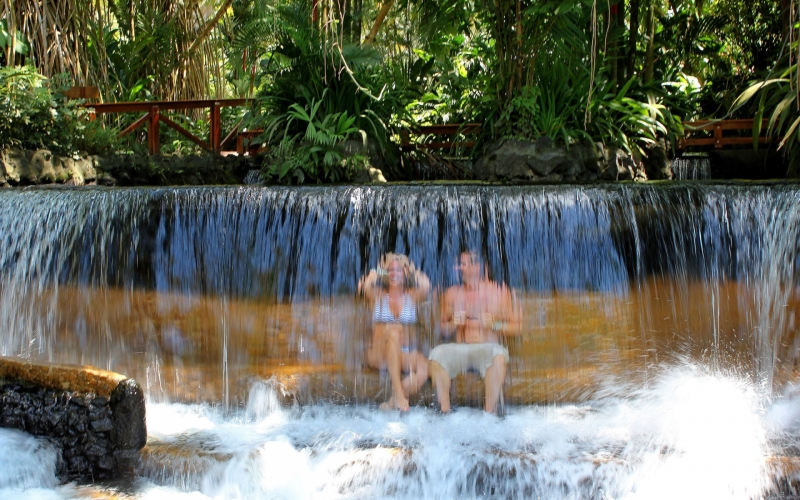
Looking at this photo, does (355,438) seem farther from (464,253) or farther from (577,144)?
(577,144)

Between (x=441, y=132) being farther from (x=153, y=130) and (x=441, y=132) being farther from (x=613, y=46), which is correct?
(x=153, y=130)

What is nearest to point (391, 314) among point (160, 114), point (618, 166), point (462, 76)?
point (618, 166)

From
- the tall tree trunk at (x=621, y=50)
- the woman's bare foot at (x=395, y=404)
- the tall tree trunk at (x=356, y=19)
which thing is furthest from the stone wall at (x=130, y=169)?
the woman's bare foot at (x=395, y=404)

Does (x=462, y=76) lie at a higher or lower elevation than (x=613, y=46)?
lower

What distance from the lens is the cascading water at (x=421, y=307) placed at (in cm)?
545

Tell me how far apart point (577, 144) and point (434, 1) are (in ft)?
8.79

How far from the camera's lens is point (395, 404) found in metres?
5.62

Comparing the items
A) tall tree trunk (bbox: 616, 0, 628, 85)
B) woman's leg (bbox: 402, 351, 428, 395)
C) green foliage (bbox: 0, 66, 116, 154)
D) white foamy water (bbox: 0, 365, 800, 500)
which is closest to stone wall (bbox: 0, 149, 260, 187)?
green foliage (bbox: 0, 66, 116, 154)

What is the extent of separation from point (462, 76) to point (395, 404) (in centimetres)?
593

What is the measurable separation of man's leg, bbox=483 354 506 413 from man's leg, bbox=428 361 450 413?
27 centimetres

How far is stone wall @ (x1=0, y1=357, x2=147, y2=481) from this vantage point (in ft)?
15.6

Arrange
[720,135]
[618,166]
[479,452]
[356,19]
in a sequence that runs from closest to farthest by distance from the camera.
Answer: [479,452], [618,166], [720,135], [356,19]

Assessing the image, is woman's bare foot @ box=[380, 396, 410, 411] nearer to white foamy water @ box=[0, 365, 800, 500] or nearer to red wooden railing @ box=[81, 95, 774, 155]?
white foamy water @ box=[0, 365, 800, 500]

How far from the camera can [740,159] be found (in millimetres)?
9672
